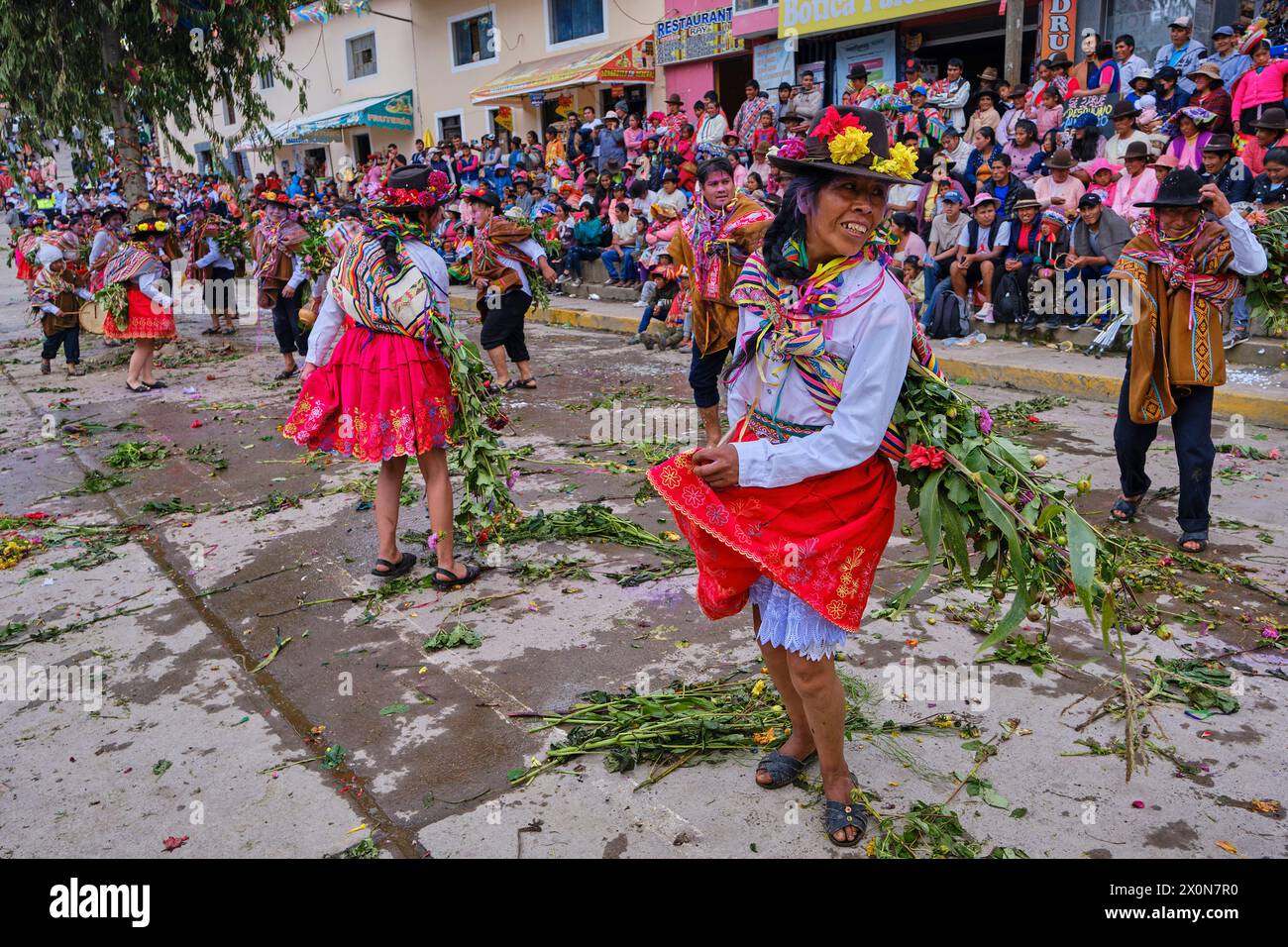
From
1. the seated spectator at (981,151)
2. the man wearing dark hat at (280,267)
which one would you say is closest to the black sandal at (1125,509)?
the seated spectator at (981,151)

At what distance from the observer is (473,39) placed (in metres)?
27.1

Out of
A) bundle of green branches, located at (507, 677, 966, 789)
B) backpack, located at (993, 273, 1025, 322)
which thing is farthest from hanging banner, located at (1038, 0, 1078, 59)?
bundle of green branches, located at (507, 677, 966, 789)

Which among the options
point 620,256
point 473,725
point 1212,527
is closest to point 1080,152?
point 620,256

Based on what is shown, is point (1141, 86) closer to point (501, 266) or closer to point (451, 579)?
point (501, 266)

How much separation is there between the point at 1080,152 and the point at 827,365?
10864mm

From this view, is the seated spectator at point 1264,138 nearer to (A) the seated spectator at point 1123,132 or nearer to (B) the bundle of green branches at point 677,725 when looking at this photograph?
(A) the seated spectator at point 1123,132

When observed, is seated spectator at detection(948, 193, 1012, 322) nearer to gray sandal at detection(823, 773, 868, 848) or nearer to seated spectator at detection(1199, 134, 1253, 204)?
seated spectator at detection(1199, 134, 1253, 204)

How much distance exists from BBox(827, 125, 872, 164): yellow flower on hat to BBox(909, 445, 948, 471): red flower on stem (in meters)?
0.82

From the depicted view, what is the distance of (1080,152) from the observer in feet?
38.9

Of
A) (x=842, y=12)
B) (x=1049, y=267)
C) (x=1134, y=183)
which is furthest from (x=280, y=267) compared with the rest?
(x=842, y=12)

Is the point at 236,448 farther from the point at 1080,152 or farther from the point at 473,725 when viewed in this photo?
the point at 1080,152

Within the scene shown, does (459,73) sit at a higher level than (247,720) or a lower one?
higher

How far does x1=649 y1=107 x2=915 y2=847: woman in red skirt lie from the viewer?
2652mm

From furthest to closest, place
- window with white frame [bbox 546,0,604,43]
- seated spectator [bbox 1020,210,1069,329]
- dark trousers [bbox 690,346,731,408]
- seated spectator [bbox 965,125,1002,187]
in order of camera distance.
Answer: window with white frame [bbox 546,0,604,43]
seated spectator [bbox 965,125,1002,187]
seated spectator [bbox 1020,210,1069,329]
dark trousers [bbox 690,346,731,408]
